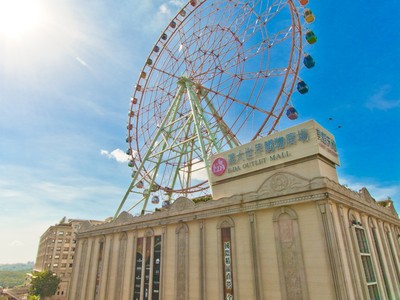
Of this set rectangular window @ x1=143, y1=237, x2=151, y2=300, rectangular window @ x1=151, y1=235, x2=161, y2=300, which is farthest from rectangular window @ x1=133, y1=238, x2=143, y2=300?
rectangular window @ x1=151, y1=235, x2=161, y2=300

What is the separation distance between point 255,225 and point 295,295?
4913 millimetres

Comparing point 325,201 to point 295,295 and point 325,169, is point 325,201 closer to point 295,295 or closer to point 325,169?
point 325,169

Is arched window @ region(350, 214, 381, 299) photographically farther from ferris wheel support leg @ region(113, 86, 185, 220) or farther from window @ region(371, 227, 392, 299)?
ferris wheel support leg @ region(113, 86, 185, 220)

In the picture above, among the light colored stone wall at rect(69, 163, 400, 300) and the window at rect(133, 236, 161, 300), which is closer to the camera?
the light colored stone wall at rect(69, 163, 400, 300)

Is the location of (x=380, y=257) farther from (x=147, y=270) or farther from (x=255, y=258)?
(x=147, y=270)

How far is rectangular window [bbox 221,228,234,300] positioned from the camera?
62.8ft

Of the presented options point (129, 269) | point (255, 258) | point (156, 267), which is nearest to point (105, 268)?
point (129, 269)

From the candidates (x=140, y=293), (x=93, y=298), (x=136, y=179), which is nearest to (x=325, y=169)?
(x=140, y=293)

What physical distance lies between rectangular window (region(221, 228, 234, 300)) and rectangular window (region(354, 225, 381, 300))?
8.71 meters

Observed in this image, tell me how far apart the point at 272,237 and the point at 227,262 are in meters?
4.14

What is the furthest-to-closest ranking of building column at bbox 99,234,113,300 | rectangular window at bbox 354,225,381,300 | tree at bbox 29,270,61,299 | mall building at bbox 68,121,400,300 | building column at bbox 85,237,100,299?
tree at bbox 29,270,61,299 → building column at bbox 85,237,100,299 → building column at bbox 99,234,113,300 → rectangular window at bbox 354,225,381,300 → mall building at bbox 68,121,400,300

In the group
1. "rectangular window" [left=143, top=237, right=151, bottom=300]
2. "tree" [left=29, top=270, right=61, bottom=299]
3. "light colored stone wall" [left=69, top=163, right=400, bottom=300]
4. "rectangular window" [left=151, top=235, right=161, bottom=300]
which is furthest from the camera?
"tree" [left=29, top=270, right=61, bottom=299]

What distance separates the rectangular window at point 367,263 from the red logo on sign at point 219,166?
10.7m

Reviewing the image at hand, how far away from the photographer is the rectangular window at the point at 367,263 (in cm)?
1695
